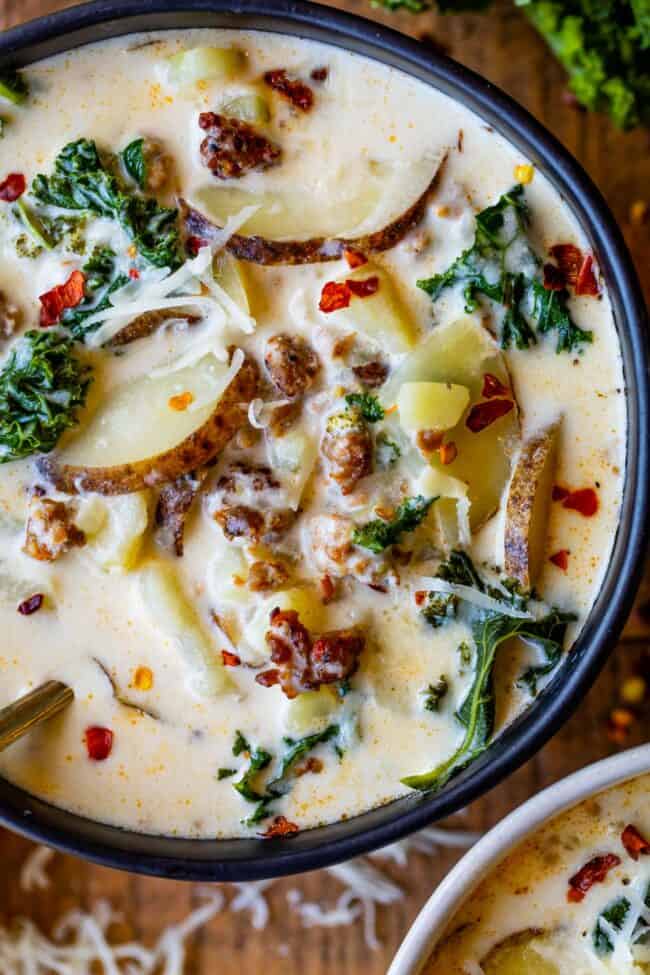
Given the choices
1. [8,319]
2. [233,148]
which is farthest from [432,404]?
[8,319]

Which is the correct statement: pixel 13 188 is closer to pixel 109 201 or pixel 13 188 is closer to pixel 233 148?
pixel 109 201

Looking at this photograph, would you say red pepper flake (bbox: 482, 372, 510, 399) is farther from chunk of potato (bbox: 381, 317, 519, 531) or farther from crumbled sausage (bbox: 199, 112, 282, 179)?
crumbled sausage (bbox: 199, 112, 282, 179)

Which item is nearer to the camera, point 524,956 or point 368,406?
point 368,406

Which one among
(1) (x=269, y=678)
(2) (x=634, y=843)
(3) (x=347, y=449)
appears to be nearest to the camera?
(3) (x=347, y=449)

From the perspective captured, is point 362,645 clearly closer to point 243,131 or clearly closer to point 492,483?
point 492,483

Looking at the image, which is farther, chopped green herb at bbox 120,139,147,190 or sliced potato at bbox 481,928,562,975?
sliced potato at bbox 481,928,562,975

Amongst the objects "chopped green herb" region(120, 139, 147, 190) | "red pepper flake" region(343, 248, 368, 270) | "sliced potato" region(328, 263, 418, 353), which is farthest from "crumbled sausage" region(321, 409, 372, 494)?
"chopped green herb" region(120, 139, 147, 190)

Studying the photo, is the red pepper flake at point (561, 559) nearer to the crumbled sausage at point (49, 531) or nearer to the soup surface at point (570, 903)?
the soup surface at point (570, 903)
